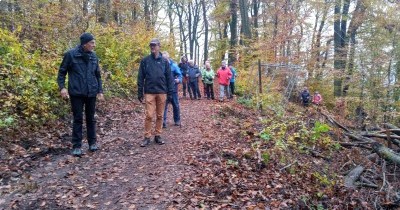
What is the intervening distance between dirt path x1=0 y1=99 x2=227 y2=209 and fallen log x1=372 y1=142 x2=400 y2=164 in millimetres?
4917

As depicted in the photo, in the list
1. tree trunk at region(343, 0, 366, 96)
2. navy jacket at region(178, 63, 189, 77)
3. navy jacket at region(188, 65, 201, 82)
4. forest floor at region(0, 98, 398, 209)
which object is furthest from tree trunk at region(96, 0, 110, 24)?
tree trunk at region(343, 0, 366, 96)

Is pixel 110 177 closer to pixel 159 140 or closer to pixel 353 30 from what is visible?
pixel 159 140

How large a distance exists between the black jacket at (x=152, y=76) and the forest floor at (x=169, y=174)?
1276mm

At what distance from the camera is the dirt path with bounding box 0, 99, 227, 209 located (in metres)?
4.71

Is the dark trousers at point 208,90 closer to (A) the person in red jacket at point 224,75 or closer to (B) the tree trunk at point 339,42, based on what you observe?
(A) the person in red jacket at point 224,75

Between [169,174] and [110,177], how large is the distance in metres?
1.00

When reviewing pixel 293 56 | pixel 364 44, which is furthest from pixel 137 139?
pixel 364 44

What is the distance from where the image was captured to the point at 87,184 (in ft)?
Answer: 17.5

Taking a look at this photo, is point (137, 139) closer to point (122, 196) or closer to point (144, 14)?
point (122, 196)

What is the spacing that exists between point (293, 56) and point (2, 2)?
15.1m

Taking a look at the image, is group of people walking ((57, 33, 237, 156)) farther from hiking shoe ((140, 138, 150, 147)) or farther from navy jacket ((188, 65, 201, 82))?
navy jacket ((188, 65, 201, 82))

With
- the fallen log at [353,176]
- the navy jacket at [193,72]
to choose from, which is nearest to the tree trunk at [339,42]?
the navy jacket at [193,72]

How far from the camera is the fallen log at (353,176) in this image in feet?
24.3

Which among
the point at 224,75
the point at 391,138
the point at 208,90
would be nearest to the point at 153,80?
the point at 391,138
